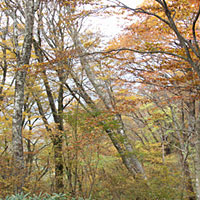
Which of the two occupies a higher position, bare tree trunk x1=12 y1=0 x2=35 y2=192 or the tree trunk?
bare tree trunk x1=12 y1=0 x2=35 y2=192

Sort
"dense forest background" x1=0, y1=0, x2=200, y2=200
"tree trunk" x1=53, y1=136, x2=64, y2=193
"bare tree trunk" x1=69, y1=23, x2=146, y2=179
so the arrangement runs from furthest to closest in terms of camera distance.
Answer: "bare tree trunk" x1=69, y1=23, x2=146, y2=179, "tree trunk" x1=53, y1=136, x2=64, y2=193, "dense forest background" x1=0, y1=0, x2=200, y2=200

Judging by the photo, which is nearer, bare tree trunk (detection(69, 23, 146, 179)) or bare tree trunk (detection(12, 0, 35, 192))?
bare tree trunk (detection(12, 0, 35, 192))

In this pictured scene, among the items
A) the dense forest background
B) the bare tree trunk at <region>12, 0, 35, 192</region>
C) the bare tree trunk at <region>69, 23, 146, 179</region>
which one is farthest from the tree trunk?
the bare tree trunk at <region>69, 23, 146, 179</region>

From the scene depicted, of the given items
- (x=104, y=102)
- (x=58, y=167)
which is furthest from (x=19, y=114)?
(x=104, y=102)

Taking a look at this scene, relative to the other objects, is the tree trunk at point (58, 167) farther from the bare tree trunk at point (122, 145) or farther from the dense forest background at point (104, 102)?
the bare tree trunk at point (122, 145)

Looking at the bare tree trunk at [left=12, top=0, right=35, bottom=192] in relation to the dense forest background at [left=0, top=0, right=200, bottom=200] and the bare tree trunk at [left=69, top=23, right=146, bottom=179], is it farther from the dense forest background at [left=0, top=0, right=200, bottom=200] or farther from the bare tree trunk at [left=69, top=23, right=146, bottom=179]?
the bare tree trunk at [left=69, top=23, right=146, bottom=179]

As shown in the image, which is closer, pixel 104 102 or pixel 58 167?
pixel 58 167

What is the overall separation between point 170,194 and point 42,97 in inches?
323

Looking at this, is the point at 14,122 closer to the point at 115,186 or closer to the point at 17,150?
the point at 17,150

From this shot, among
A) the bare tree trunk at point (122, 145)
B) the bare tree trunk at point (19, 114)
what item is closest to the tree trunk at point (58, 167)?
the bare tree trunk at point (19, 114)

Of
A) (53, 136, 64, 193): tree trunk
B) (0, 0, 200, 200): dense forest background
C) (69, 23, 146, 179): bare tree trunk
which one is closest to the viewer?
(0, 0, 200, 200): dense forest background

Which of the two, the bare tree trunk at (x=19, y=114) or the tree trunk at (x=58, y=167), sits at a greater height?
the bare tree trunk at (x=19, y=114)

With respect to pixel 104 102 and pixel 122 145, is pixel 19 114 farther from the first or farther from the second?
pixel 122 145

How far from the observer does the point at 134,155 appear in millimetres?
6180
